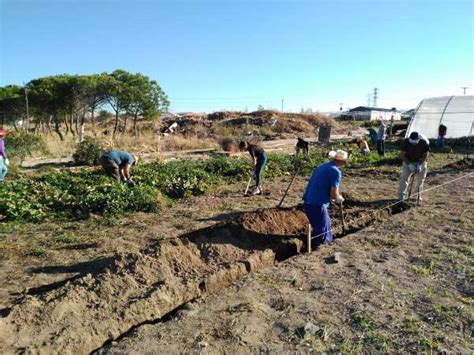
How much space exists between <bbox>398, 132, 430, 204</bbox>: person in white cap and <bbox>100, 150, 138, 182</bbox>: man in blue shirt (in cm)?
608

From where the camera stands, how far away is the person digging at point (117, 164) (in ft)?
33.1

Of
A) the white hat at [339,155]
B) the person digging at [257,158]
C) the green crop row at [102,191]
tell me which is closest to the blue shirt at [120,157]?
the green crop row at [102,191]

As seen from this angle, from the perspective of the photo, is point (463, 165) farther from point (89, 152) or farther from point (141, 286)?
point (141, 286)

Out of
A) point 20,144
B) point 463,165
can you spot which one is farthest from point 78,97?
point 463,165

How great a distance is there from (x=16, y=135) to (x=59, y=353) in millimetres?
13445

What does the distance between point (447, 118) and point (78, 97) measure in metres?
20.7

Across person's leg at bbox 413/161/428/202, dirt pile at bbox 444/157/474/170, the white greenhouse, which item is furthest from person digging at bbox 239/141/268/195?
the white greenhouse

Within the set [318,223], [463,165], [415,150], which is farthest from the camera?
[463,165]

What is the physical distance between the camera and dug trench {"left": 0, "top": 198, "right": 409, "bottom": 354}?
393cm

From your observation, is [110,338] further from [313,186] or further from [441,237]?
[441,237]

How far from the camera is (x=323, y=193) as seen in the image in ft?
20.4

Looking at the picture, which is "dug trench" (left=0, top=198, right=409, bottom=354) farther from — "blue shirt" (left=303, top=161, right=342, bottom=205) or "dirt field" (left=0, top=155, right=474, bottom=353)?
"blue shirt" (left=303, top=161, right=342, bottom=205)

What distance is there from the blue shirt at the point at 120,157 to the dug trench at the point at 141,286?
4.17 metres

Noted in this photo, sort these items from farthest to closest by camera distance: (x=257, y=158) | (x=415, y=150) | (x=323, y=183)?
(x=257, y=158), (x=415, y=150), (x=323, y=183)
